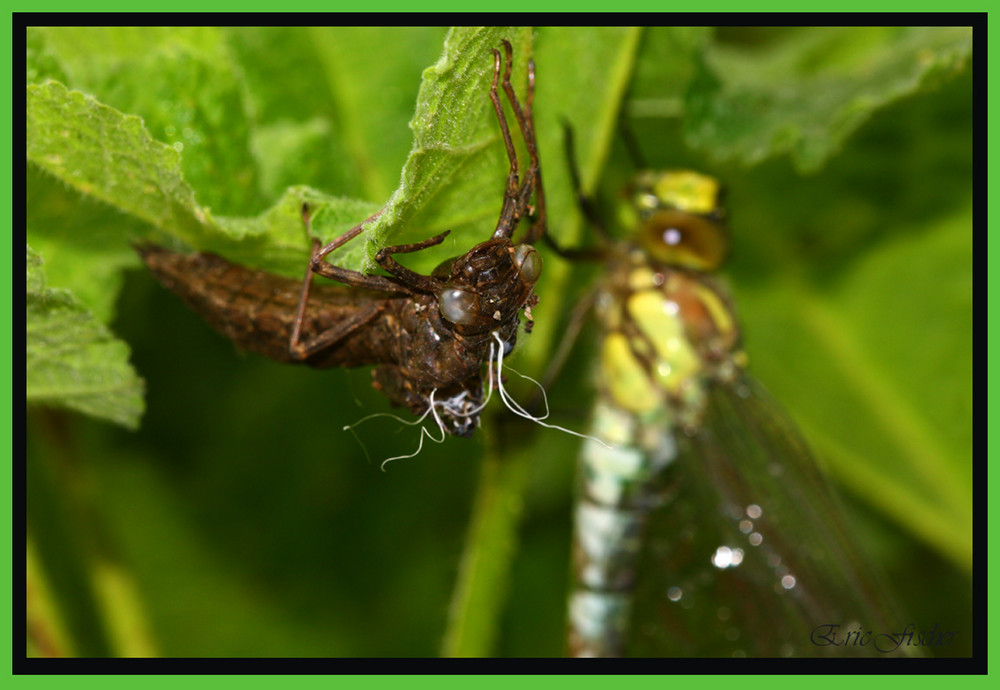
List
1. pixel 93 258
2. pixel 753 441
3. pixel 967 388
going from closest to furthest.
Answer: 1. pixel 93 258
2. pixel 753 441
3. pixel 967 388

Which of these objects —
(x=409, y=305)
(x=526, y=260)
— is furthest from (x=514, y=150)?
(x=409, y=305)

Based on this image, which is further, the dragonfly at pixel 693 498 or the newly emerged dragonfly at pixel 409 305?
the dragonfly at pixel 693 498

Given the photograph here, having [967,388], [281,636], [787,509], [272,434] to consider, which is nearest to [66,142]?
[272,434]

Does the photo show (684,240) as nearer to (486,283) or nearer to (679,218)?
(679,218)

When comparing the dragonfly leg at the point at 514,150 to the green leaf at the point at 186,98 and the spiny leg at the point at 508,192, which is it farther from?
the green leaf at the point at 186,98

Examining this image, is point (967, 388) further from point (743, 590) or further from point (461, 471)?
point (461, 471)

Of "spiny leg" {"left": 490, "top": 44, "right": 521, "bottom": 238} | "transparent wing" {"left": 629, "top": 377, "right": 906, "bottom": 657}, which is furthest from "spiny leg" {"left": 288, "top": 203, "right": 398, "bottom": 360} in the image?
"transparent wing" {"left": 629, "top": 377, "right": 906, "bottom": 657}

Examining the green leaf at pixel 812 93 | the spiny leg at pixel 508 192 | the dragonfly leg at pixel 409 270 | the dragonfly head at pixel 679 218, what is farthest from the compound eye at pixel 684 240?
the dragonfly leg at pixel 409 270
